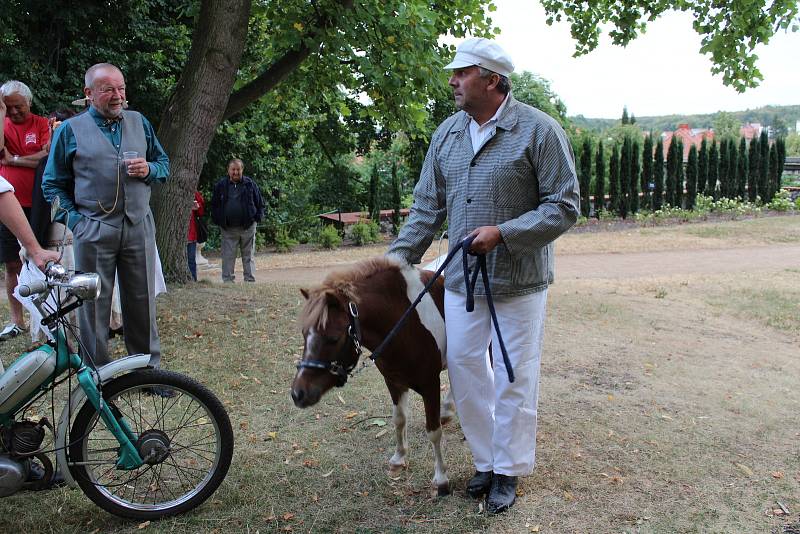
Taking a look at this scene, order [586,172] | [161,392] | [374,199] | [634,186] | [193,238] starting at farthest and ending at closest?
[634,186]
[586,172]
[374,199]
[193,238]
[161,392]

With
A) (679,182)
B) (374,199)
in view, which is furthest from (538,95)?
(374,199)

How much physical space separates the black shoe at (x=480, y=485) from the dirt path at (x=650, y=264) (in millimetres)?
8774

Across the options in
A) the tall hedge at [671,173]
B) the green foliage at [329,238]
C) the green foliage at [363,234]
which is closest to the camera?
the green foliage at [329,238]

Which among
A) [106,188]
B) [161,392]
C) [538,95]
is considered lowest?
[161,392]

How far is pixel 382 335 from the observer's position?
A: 3676 mm

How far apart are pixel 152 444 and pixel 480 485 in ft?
5.65

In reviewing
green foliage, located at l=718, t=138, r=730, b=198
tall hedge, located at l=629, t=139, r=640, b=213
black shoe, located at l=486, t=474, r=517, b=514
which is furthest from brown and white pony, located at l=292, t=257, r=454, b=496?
green foliage, located at l=718, t=138, r=730, b=198

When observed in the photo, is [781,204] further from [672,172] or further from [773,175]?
[672,172]

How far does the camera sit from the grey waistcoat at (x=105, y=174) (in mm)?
4680

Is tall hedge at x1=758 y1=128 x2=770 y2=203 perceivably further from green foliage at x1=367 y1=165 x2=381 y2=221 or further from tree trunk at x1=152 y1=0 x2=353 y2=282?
tree trunk at x1=152 y1=0 x2=353 y2=282

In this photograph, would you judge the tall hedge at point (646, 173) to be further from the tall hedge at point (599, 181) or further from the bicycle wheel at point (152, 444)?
the bicycle wheel at point (152, 444)

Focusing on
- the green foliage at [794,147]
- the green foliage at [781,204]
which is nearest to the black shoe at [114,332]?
the green foliage at [781,204]

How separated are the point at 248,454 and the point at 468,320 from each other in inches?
70.1

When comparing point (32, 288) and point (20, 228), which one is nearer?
point (32, 288)
